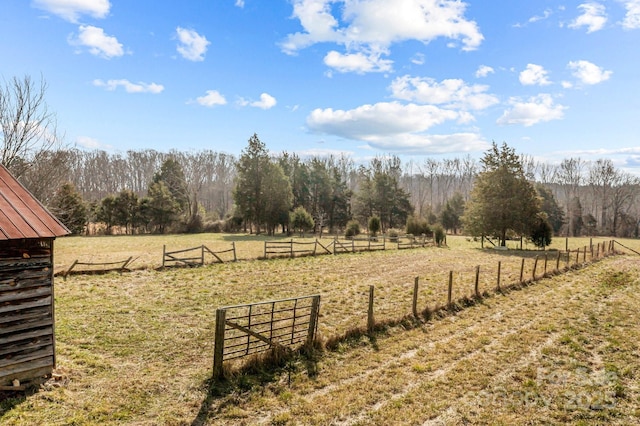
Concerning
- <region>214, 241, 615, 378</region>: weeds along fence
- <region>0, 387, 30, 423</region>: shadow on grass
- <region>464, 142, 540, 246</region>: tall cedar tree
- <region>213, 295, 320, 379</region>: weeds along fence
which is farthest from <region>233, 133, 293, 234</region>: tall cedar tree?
<region>0, 387, 30, 423</region>: shadow on grass

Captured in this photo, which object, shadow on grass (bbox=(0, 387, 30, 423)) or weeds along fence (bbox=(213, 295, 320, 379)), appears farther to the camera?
weeds along fence (bbox=(213, 295, 320, 379))

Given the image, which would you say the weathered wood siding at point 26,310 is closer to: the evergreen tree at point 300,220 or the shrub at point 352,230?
the shrub at point 352,230

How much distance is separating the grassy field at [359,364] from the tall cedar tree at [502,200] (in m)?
20.8

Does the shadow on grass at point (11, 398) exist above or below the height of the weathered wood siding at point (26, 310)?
below

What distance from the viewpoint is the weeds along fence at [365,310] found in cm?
831

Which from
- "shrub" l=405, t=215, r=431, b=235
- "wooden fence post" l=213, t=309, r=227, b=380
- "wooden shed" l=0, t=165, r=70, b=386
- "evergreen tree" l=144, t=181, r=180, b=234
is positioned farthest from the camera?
"evergreen tree" l=144, t=181, r=180, b=234

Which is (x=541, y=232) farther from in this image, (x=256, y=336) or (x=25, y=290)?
(x=25, y=290)

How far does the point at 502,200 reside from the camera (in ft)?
119

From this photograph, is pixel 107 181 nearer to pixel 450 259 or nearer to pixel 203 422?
pixel 450 259

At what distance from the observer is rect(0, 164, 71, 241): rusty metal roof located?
6.93m

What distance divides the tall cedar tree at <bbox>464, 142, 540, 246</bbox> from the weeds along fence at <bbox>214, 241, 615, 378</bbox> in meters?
16.5

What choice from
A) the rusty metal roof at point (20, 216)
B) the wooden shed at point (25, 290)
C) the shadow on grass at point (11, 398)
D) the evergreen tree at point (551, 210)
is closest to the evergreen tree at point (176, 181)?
the rusty metal roof at point (20, 216)

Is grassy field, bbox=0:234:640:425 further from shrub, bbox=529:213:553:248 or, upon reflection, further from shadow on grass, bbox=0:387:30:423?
shrub, bbox=529:213:553:248

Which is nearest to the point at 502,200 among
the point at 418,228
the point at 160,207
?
the point at 418,228
